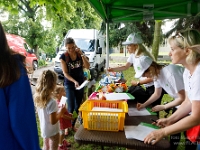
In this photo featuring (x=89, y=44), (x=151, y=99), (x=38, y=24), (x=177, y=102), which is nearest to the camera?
(x=177, y=102)

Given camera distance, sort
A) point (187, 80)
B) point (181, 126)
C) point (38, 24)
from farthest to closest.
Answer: point (38, 24)
point (187, 80)
point (181, 126)

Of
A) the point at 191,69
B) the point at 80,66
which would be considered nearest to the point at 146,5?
the point at 80,66

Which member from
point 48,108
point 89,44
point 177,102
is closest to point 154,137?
point 177,102

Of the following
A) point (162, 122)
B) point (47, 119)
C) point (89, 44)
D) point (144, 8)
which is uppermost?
point (144, 8)

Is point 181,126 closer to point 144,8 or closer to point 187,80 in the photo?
point 187,80

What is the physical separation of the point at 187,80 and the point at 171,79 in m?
0.43

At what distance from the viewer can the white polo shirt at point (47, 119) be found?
1.90 meters

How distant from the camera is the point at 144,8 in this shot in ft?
13.4

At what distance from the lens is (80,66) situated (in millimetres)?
3178

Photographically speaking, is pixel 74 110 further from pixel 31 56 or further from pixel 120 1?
pixel 31 56

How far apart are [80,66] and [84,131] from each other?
1.92m

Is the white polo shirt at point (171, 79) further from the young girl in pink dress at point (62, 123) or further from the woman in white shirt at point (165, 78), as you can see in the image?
the young girl in pink dress at point (62, 123)

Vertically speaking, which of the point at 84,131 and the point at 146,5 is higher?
the point at 146,5

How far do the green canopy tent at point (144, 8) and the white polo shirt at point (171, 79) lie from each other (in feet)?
7.28
